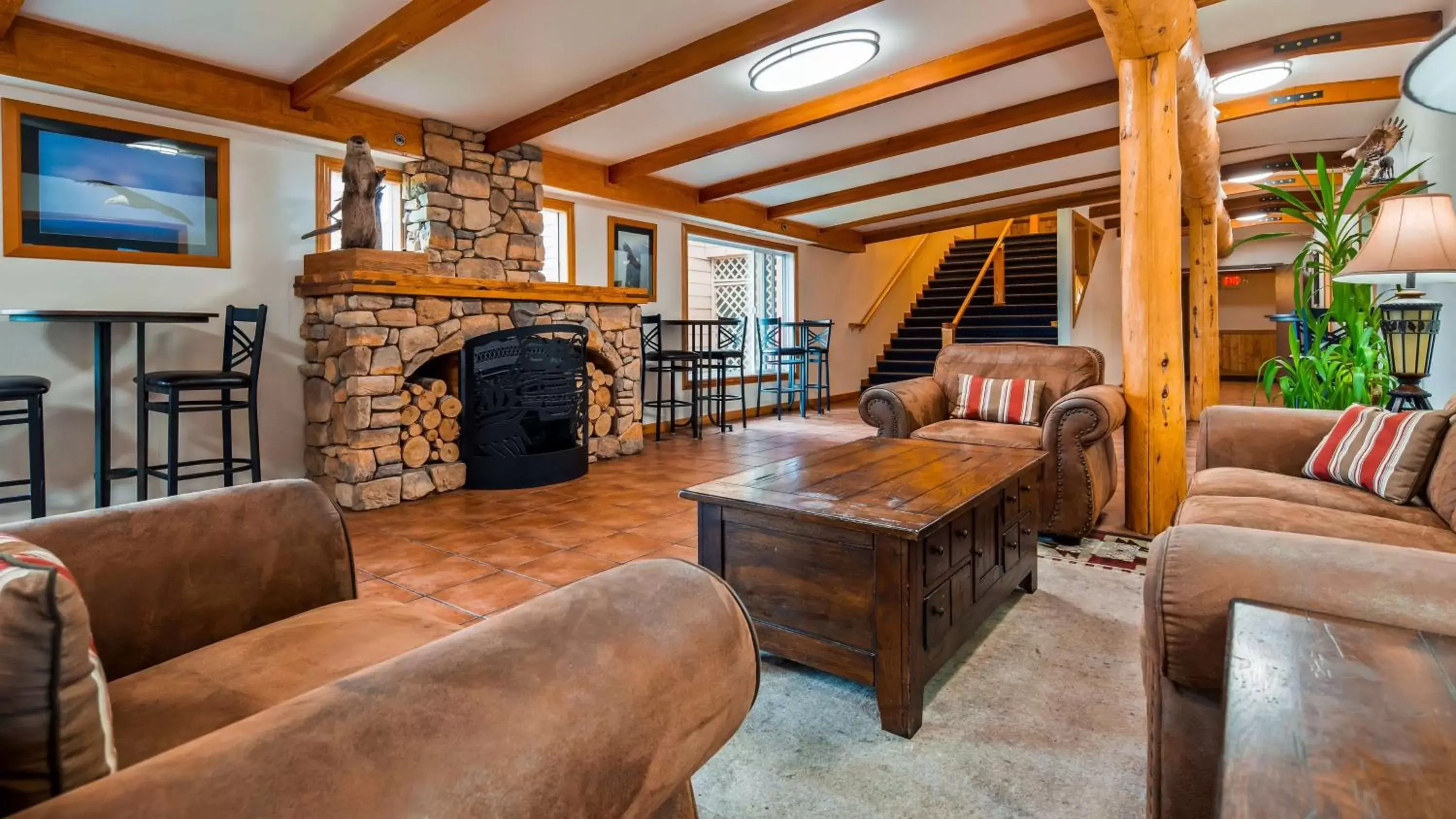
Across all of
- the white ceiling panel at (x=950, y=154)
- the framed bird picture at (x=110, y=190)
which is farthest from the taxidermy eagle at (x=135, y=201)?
the white ceiling panel at (x=950, y=154)

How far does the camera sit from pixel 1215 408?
2.77m

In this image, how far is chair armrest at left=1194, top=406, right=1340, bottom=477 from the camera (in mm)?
2496

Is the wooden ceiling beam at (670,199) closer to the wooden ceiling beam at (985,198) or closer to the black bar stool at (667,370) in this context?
the wooden ceiling beam at (985,198)

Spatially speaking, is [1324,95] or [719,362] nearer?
[1324,95]

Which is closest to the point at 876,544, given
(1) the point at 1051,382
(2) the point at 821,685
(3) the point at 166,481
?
(2) the point at 821,685

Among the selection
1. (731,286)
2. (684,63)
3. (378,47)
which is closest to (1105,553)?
(684,63)

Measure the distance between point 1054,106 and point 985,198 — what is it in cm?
298

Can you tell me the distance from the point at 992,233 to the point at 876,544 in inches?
469

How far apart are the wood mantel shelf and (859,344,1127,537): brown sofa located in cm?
231

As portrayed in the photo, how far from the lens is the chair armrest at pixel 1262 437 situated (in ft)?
8.19

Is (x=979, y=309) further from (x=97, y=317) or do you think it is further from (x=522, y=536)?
(x=97, y=317)

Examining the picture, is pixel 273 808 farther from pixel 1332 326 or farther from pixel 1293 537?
pixel 1332 326

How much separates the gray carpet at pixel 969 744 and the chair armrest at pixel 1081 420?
104 cm

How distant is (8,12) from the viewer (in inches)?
112
